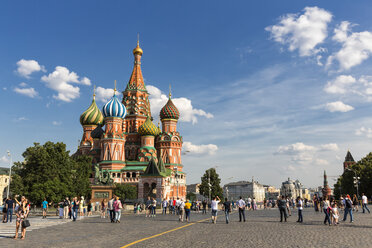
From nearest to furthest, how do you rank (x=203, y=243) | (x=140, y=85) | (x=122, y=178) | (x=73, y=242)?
(x=203, y=243) → (x=73, y=242) → (x=122, y=178) → (x=140, y=85)

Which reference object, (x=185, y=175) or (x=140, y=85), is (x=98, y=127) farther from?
(x=185, y=175)

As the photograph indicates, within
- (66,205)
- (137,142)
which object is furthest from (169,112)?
(66,205)

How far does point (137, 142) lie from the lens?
80.8 metres

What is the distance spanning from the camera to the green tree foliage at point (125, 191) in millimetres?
62619

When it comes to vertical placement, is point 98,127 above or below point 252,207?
above

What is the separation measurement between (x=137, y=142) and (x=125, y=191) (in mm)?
18867

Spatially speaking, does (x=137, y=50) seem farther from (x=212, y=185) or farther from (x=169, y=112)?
(x=212, y=185)

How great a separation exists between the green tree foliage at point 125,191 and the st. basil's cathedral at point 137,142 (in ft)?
3.44

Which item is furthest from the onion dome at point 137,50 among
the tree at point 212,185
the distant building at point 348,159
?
the distant building at point 348,159

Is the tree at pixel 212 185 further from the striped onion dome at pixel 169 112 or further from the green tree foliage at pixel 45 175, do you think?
the green tree foliage at pixel 45 175

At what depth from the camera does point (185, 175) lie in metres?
79.5

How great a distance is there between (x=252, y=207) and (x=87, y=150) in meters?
51.0

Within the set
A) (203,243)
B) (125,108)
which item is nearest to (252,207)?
(203,243)

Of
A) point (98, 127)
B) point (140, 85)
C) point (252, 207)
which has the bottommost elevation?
point (252, 207)
